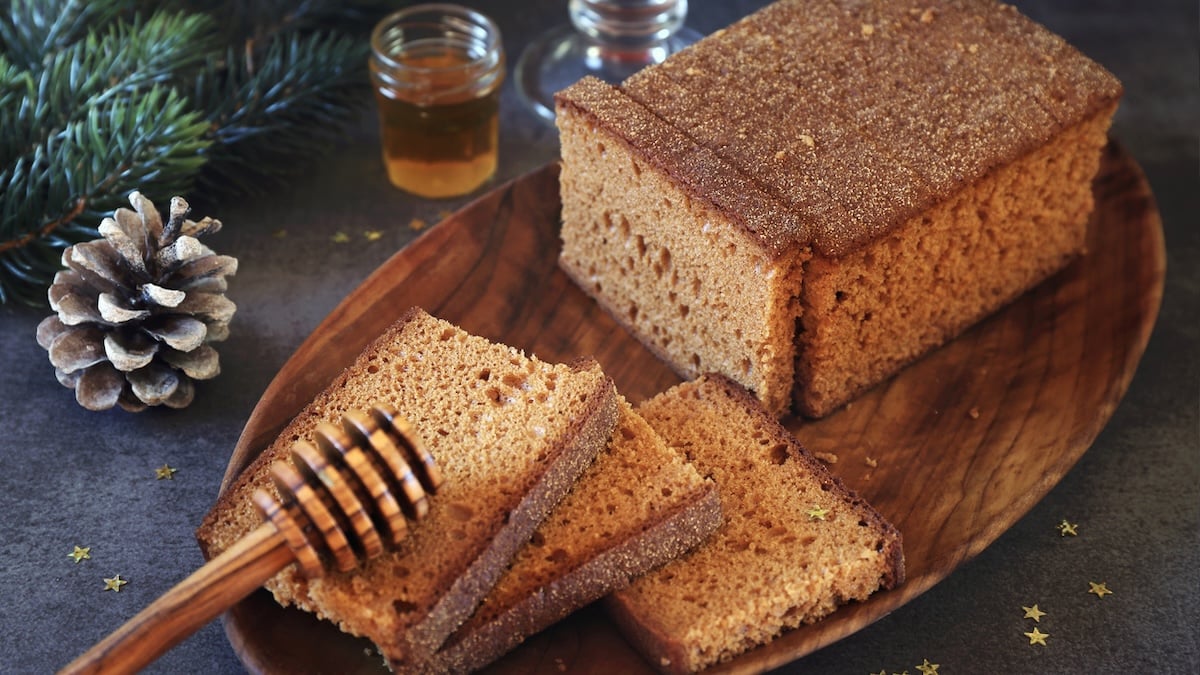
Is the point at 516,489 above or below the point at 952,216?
below

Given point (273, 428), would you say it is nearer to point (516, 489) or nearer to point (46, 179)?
point (516, 489)

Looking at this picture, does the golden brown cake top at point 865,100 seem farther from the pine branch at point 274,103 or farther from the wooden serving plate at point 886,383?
the pine branch at point 274,103

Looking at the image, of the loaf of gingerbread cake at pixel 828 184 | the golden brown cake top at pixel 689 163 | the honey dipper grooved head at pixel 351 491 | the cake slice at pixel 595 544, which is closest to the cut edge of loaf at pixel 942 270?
the loaf of gingerbread cake at pixel 828 184

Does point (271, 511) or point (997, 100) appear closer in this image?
point (271, 511)

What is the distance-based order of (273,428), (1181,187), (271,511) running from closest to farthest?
1. (271,511)
2. (273,428)
3. (1181,187)

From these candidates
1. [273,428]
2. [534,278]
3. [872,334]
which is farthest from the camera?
[534,278]

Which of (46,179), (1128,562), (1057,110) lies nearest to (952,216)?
(1057,110)
